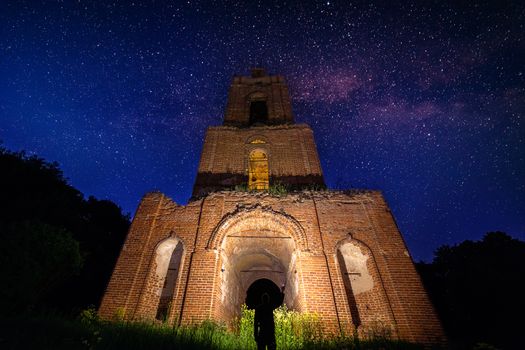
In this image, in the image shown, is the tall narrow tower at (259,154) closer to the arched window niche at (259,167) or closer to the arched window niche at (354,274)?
the arched window niche at (259,167)

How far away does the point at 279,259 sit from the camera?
40.9 ft

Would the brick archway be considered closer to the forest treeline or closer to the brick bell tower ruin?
the brick bell tower ruin

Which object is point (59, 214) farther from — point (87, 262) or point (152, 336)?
point (152, 336)

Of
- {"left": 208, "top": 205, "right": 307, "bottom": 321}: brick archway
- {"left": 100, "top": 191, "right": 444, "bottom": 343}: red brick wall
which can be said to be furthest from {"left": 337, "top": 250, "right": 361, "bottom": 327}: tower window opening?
{"left": 208, "top": 205, "right": 307, "bottom": 321}: brick archway

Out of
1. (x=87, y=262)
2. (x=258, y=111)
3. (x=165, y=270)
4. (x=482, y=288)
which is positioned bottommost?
(x=165, y=270)

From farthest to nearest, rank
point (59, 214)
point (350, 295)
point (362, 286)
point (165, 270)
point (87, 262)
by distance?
point (87, 262) → point (59, 214) → point (165, 270) → point (350, 295) → point (362, 286)

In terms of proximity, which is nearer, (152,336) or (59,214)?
(152,336)

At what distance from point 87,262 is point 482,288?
26663mm

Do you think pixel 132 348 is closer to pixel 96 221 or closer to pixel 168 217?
pixel 168 217

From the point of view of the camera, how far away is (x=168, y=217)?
10219 millimetres

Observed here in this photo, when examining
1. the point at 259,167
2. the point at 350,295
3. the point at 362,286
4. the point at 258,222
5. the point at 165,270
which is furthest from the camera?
the point at 259,167

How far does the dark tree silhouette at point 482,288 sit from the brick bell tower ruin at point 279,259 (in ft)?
35.8

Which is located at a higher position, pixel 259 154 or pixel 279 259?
pixel 259 154

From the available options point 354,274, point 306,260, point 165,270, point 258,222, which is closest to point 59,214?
point 165,270
